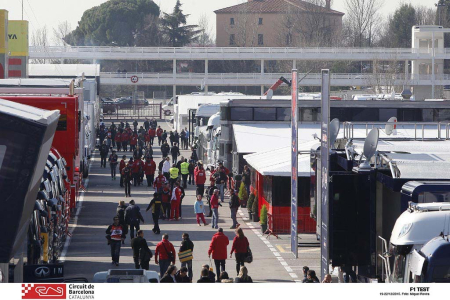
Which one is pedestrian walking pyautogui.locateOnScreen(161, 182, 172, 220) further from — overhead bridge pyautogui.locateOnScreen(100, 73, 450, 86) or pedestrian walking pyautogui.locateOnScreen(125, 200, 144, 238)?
overhead bridge pyautogui.locateOnScreen(100, 73, 450, 86)

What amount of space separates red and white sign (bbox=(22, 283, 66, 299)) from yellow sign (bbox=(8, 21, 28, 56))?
3896cm

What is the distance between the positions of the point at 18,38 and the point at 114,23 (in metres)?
42.1

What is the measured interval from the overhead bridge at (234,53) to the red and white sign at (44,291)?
73907 mm

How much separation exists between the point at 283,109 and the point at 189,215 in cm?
897

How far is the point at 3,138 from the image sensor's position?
32.0 ft

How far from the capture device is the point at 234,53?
281 ft

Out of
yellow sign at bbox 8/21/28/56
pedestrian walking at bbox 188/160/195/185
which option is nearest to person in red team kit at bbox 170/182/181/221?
pedestrian walking at bbox 188/160/195/185

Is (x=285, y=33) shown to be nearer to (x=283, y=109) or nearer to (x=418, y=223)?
(x=283, y=109)

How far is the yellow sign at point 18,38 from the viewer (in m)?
48.6

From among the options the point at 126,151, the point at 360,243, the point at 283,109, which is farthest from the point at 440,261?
the point at 126,151

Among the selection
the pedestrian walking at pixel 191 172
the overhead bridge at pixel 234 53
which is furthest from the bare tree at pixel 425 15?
the pedestrian walking at pixel 191 172

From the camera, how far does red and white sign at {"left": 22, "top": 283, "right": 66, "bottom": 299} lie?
1066 centimetres

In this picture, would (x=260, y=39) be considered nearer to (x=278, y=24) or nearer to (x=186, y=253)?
(x=278, y=24)

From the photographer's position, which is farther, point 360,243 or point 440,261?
point 360,243
